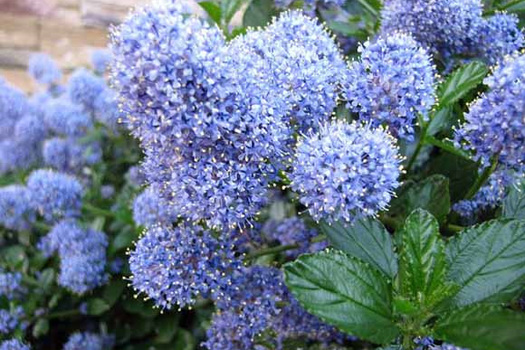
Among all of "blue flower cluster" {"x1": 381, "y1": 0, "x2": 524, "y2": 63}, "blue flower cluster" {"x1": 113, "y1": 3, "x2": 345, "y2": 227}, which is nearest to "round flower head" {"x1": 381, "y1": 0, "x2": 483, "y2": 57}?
"blue flower cluster" {"x1": 381, "y1": 0, "x2": 524, "y2": 63}

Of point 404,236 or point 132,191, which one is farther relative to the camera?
point 132,191

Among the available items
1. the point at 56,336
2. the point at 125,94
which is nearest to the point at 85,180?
the point at 56,336

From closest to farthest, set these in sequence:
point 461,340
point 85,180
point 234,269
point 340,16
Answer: point 461,340
point 234,269
point 340,16
point 85,180

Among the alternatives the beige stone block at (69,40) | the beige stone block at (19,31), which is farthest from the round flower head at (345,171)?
the beige stone block at (19,31)

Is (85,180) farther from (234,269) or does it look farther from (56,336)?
(234,269)

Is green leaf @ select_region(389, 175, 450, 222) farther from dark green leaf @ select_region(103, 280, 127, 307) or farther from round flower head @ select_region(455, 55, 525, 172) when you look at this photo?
dark green leaf @ select_region(103, 280, 127, 307)

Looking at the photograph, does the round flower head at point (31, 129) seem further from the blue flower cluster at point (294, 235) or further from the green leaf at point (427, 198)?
the green leaf at point (427, 198)

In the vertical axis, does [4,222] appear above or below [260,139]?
below
